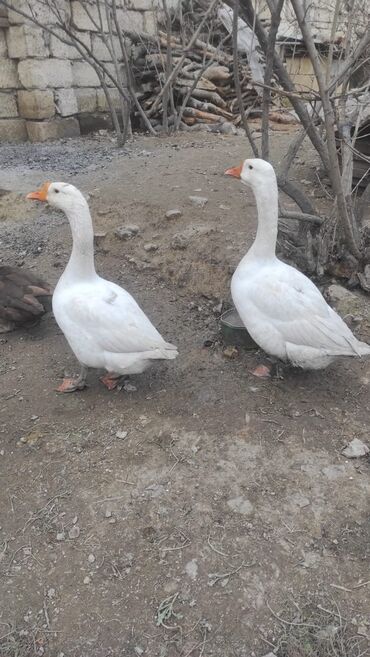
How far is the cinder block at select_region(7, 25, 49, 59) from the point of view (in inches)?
347

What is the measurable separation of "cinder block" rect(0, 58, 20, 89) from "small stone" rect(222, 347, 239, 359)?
318 inches

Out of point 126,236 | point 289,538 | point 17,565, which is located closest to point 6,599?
point 17,565

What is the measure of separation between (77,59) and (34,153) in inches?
108

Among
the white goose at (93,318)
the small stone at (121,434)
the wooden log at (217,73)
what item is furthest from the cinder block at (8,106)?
the small stone at (121,434)

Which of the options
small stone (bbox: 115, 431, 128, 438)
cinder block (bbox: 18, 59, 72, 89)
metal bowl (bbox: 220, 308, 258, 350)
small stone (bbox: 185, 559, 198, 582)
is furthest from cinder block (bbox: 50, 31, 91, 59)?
small stone (bbox: 185, 559, 198, 582)

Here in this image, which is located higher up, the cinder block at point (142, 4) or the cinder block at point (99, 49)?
the cinder block at point (142, 4)

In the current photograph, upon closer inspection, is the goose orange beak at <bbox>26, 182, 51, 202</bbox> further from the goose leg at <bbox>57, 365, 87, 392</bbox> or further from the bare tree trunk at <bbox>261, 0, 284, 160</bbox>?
the bare tree trunk at <bbox>261, 0, 284, 160</bbox>

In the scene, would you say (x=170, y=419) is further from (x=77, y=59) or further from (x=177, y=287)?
(x=77, y=59)

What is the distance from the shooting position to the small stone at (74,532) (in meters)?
2.38

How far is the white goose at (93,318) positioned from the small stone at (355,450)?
1108 millimetres

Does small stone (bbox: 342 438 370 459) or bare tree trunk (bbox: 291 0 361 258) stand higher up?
bare tree trunk (bbox: 291 0 361 258)

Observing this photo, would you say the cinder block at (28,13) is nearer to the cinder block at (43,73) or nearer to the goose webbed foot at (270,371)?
the cinder block at (43,73)

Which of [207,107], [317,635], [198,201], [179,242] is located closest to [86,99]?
[207,107]

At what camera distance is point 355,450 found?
9.14ft
